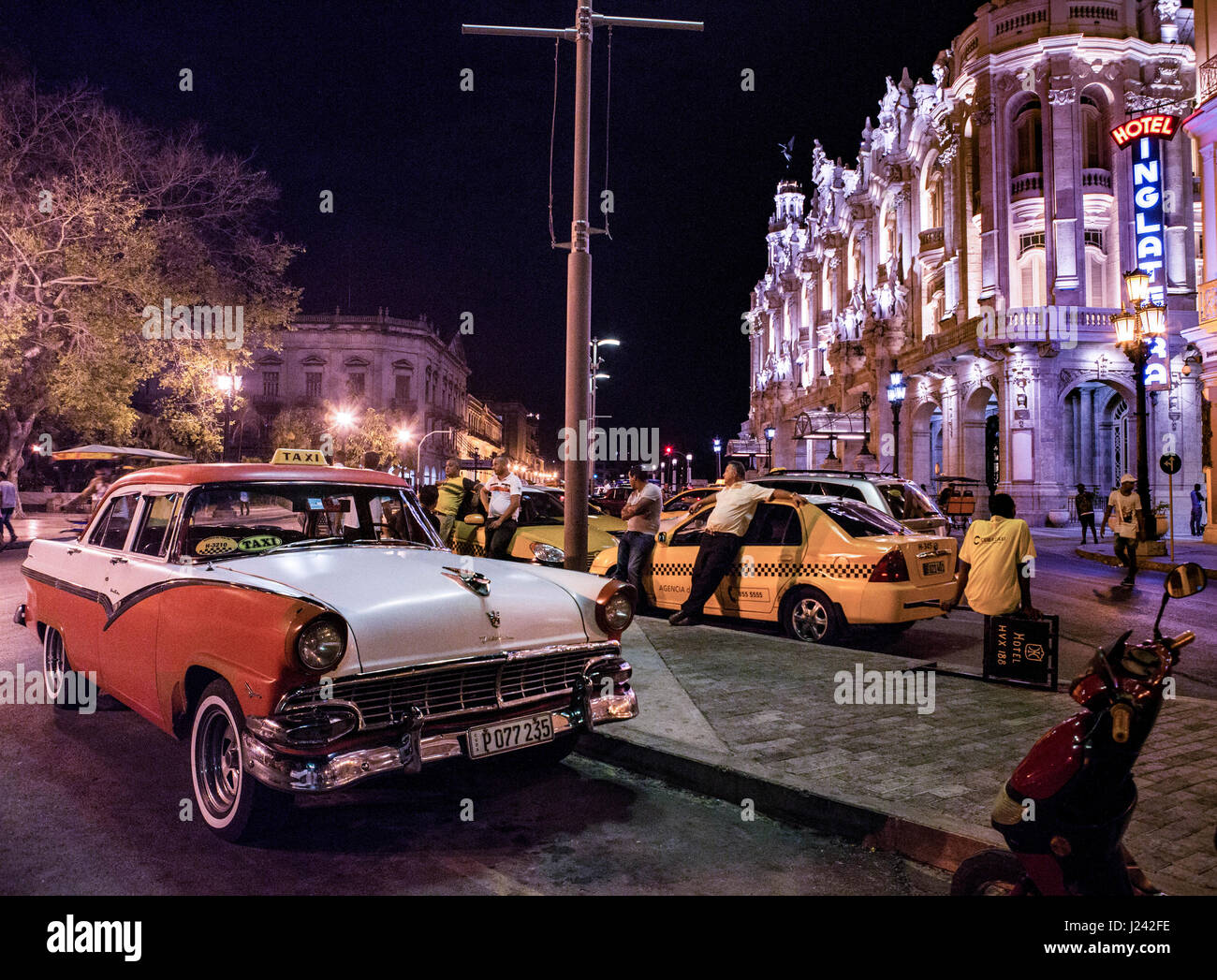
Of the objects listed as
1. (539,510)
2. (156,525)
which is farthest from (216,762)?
(539,510)

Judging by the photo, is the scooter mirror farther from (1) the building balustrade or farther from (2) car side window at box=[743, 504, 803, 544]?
(1) the building balustrade

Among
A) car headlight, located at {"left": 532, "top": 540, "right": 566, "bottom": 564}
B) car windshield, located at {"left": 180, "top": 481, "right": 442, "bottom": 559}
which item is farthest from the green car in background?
car windshield, located at {"left": 180, "top": 481, "right": 442, "bottom": 559}

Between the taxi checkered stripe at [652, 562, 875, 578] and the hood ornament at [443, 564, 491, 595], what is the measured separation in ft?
15.1

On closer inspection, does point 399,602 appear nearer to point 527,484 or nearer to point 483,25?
point 483,25

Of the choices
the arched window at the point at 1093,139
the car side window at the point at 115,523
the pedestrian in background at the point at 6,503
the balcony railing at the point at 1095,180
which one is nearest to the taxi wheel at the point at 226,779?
the car side window at the point at 115,523

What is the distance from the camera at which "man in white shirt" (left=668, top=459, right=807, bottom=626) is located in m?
8.32

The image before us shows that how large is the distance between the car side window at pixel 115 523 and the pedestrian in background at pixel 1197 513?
2899 centimetres

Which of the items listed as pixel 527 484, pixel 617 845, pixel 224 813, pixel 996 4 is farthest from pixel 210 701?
pixel 996 4

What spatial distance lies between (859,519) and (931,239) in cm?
3422

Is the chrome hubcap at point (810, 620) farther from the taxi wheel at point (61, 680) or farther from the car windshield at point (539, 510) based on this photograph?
the taxi wheel at point (61, 680)

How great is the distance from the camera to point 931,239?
37.7 m

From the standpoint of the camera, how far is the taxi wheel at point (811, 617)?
26.0 feet
